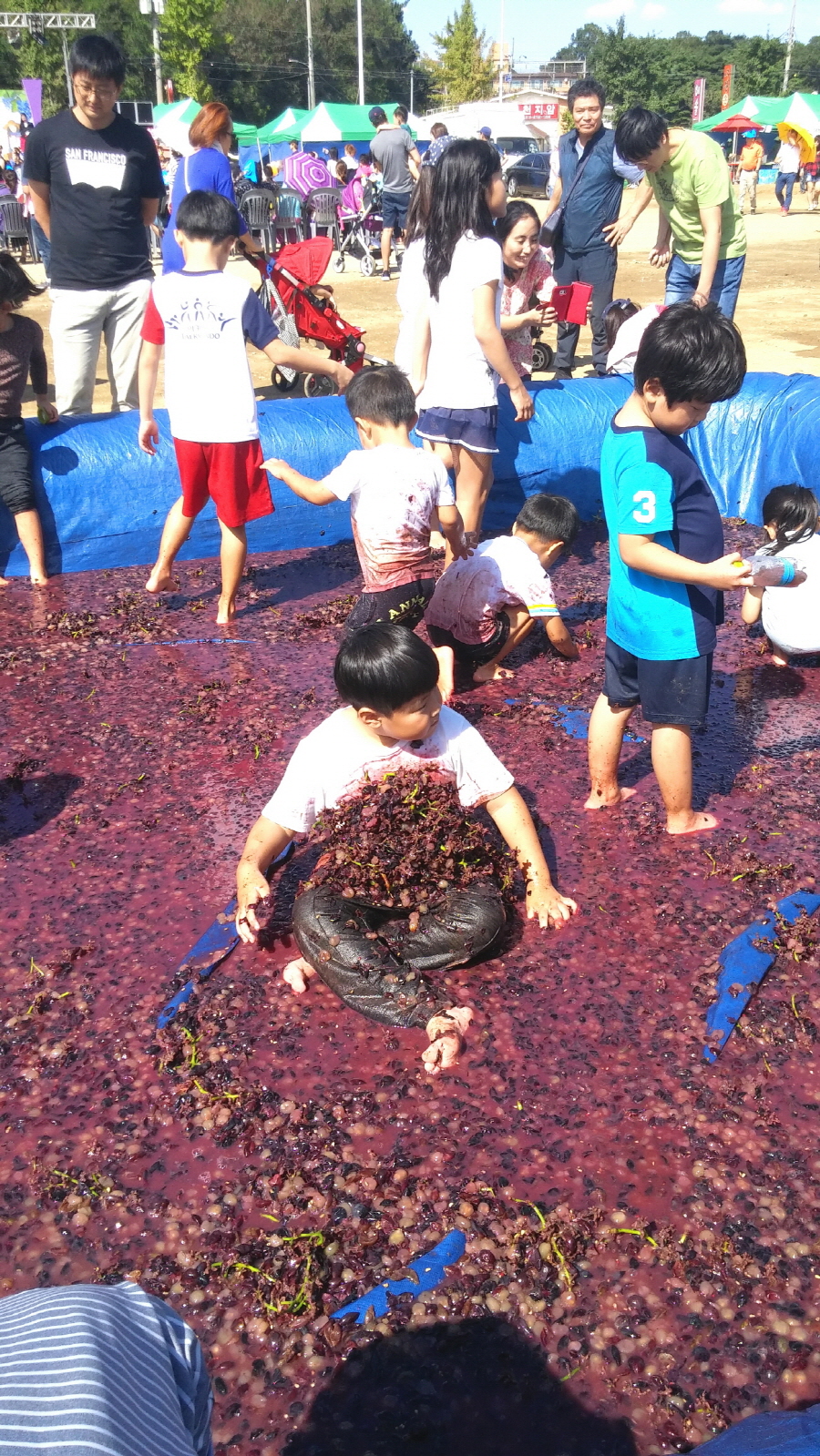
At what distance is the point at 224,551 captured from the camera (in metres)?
5.27

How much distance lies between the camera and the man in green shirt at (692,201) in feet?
19.7

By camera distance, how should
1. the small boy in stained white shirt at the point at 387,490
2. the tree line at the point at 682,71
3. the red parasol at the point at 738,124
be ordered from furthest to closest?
the tree line at the point at 682,71 → the red parasol at the point at 738,124 → the small boy in stained white shirt at the point at 387,490

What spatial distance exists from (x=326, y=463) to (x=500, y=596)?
223cm

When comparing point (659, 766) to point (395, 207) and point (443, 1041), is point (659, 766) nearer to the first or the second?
point (443, 1041)

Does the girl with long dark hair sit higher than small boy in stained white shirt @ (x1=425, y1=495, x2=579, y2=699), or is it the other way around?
the girl with long dark hair

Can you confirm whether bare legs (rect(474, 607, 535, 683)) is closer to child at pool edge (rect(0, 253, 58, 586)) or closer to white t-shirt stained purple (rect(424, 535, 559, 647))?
white t-shirt stained purple (rect(424, 535, 559, 647))

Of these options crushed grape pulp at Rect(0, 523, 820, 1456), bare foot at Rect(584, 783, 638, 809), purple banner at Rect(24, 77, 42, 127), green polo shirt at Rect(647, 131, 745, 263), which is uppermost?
purple banner at Rect(24, 77, 42, 127)

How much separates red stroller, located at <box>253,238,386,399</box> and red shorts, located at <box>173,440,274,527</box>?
390 cm

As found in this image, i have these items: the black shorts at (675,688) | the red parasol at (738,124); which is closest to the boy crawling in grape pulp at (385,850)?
the black shorts at (675,688)

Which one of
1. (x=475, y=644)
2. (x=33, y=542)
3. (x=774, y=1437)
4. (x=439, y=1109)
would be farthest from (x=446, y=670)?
(x=774, y=1437)

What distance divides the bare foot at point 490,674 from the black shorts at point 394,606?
1.31ft

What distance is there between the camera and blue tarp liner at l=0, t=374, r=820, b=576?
19.5 feet

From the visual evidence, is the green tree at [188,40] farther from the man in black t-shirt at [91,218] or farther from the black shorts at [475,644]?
the black shorts at [475,644]

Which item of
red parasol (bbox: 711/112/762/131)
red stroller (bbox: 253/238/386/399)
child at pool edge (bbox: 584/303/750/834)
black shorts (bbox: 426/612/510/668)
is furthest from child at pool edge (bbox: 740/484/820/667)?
red parasol (bbox: 711/112/762/131)
